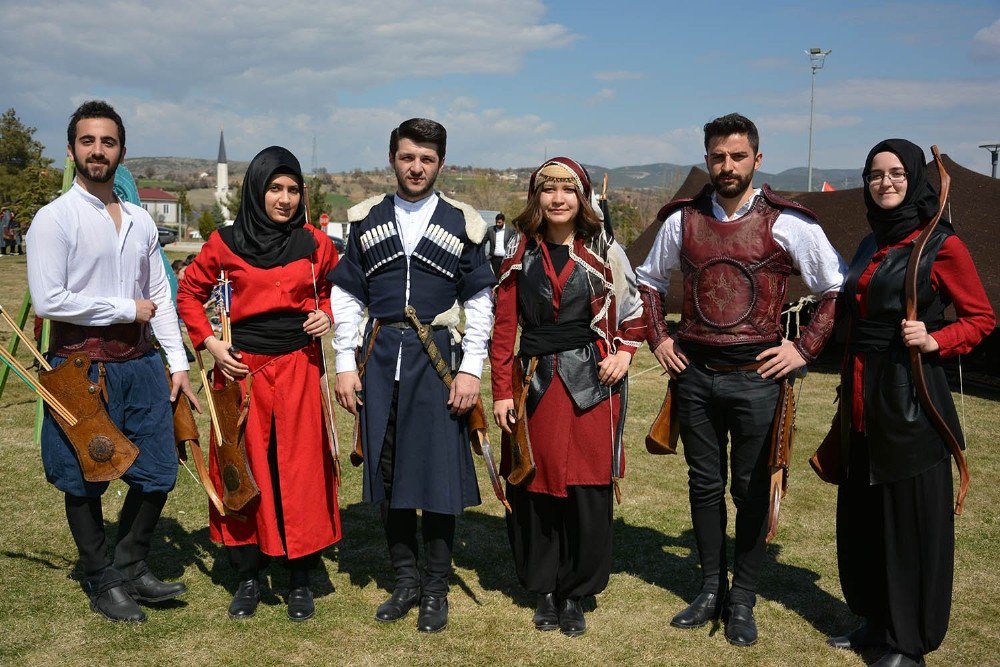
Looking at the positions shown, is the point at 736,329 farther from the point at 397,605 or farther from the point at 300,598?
the point at 300,598

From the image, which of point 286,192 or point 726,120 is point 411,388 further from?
point 726,120

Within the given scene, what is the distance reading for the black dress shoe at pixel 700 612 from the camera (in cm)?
328

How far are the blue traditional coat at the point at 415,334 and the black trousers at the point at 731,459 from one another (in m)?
0.87

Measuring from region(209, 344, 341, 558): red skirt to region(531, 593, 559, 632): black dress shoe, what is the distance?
846 mm

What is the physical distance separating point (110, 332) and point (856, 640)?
2.87m

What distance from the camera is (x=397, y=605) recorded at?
332 centimetres

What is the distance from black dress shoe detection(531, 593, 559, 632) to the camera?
3257mm

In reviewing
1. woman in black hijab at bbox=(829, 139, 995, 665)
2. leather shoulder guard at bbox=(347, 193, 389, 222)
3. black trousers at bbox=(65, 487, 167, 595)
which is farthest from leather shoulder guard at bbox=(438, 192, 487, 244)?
black trousers at bbox=(65, 487, 167, 595)

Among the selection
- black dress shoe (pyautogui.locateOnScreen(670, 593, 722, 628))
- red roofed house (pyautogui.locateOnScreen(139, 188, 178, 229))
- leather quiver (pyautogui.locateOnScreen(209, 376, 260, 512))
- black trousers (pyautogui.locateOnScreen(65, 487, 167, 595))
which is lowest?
black dress shoe (pyautogui.locateOnScreen(670, 593, 722, 628))

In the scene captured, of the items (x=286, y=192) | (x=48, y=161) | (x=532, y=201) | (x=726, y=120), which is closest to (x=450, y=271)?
(x=532, y=201)

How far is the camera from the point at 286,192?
3.19 m

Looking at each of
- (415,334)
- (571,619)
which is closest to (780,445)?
(571,619)

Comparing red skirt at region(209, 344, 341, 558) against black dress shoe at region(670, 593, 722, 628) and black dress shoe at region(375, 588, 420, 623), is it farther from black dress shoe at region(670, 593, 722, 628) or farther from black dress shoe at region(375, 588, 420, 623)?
black dress shoe at region(670, 593, 722, 628)

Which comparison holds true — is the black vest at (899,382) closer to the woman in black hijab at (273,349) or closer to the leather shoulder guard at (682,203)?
the leather shoulder guard at (682,203)
